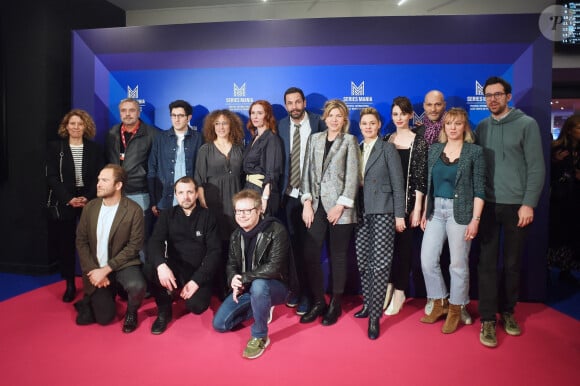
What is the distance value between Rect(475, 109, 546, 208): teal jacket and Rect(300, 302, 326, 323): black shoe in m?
1.52

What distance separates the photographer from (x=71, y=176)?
387 cm

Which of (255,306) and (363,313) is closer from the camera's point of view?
(255,306)

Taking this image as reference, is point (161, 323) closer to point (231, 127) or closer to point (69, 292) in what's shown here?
point (69, 292)

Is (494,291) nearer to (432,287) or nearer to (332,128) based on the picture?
(432,287)

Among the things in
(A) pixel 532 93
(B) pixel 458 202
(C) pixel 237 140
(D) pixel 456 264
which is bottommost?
(D) pixel 456 264

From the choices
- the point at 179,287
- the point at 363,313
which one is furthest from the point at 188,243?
the point at 363,313

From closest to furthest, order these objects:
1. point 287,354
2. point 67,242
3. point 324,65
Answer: point 287,354
point 67,242
point 324,65

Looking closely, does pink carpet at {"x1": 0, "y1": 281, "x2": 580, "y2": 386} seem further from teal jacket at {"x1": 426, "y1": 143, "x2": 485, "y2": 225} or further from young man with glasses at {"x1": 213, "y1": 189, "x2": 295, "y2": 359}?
teal jacket at {"x1": 426, "y1": 143, "x2": 485, "y2": 225}

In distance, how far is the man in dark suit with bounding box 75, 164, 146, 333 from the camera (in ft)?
10.7

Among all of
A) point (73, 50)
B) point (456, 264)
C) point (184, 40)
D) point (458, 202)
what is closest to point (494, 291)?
point (456, 264)

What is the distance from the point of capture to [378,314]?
10.1 feet

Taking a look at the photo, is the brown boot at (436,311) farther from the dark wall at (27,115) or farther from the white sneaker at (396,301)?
the dark wall at (27,115)

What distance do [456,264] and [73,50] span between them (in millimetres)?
4499

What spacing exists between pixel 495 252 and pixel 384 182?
97 centimetres
